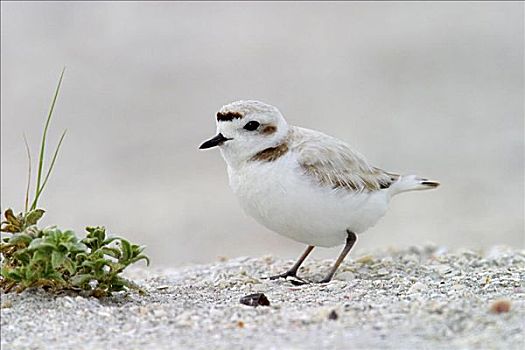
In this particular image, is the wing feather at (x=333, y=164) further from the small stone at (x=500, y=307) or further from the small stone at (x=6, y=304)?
the small stone at (x=6, y=304)

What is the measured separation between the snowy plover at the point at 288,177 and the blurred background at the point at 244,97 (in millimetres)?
3194

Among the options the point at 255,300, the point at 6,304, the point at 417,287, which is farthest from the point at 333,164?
the point at 6,304

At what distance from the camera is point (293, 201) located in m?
5.14

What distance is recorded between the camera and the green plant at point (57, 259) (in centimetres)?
414

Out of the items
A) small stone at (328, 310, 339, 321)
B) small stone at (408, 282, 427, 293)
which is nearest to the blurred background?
small stone at (408, 282, 427, 293)

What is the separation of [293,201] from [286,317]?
133 centimetres

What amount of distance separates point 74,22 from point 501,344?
13046 millimetres

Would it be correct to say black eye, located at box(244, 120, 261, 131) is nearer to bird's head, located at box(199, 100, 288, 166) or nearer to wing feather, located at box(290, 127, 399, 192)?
bird's head, located at box(199, 100, 288, 166)

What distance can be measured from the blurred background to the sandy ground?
3.69 meters

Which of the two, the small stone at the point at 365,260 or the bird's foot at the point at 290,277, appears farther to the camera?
the small stone at the point at 365,260

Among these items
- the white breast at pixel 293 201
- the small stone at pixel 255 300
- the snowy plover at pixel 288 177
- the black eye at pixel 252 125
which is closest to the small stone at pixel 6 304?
the small stone at pixel 255 300

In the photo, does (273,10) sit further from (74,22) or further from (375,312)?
(375,312)

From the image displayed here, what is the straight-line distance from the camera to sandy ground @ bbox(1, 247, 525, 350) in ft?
11.7

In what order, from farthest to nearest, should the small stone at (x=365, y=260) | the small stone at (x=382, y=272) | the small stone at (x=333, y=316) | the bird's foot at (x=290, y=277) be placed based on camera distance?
1. the small stone at (x=365, y=260)
2. the small stone at (x=382, y=272)
3. the bird's foot at (x=290, y=277)
4. the small stone at (x=333, y=316)
